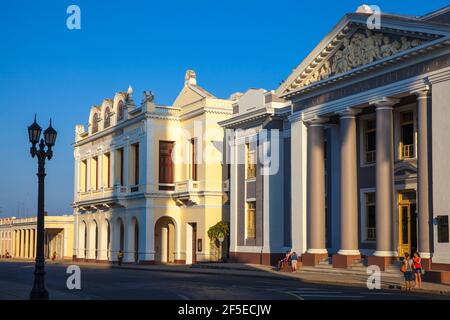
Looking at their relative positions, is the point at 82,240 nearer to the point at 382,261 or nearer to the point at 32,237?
the point at 32,237

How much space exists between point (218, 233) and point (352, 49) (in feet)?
57.9

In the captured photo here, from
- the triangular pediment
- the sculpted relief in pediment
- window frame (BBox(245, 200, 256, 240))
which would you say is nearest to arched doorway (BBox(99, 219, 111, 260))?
window frame (BBox(245, 200, 256, 240))

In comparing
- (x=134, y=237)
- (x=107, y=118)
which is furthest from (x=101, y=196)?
(x=107, y=118)

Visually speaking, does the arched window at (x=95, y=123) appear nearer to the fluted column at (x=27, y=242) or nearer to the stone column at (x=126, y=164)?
the stone column at (x=126, y=164)

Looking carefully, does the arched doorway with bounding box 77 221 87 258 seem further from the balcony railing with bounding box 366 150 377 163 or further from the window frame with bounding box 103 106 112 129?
the balcony railing with bounding box 366 150 377 163

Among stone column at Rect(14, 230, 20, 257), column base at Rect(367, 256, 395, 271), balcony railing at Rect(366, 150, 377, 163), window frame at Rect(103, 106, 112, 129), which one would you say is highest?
window frame at Rect(103, 106, 112, 129)

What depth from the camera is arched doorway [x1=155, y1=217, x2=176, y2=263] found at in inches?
2078

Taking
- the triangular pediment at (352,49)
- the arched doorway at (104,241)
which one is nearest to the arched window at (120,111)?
the arched doorway at (104,241)

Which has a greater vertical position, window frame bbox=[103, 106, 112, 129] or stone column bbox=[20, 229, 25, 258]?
window frame bbox=[103, 106, 112, 129]

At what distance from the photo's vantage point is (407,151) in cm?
3134

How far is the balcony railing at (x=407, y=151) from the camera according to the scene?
31.1 meters

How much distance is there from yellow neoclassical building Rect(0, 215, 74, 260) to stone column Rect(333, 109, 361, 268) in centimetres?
5069

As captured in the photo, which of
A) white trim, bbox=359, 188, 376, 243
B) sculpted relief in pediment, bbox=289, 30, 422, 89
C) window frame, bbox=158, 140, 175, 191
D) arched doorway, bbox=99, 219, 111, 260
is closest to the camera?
sculpted relief in pediment, bbox=289, 30, 422, 89

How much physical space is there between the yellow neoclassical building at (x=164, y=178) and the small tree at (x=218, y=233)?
27.2 inches
